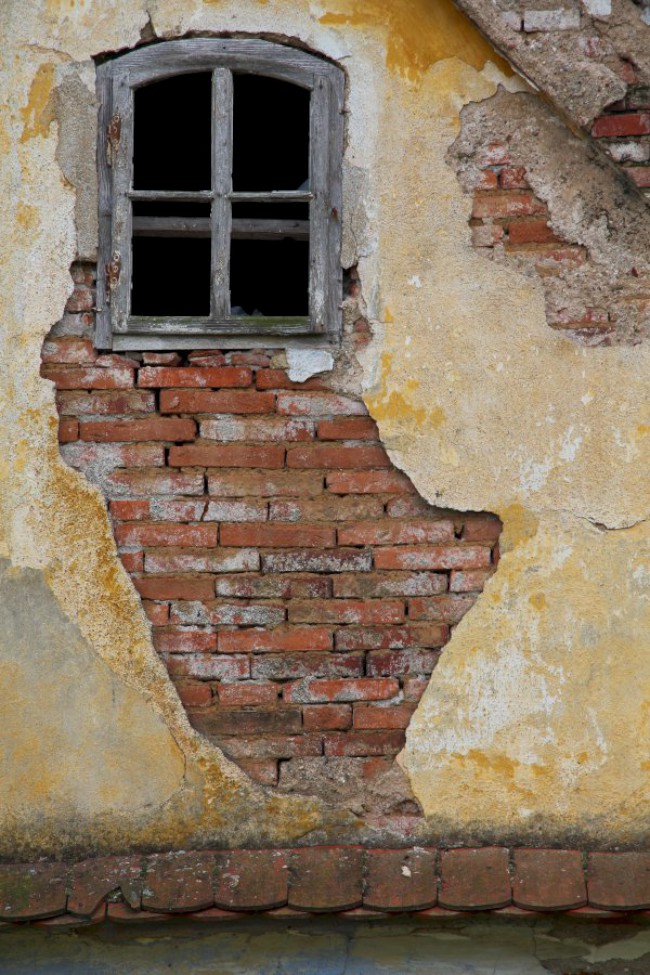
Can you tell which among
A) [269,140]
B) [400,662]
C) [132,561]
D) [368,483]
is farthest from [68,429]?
[269,140]

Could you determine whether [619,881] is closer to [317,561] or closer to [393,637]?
[393,637]

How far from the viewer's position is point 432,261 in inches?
145

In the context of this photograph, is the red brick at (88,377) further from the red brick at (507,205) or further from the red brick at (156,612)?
the red brick at (507,205)

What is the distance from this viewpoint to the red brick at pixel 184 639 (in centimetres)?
367

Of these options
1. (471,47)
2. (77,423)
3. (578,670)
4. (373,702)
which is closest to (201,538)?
(77,423)

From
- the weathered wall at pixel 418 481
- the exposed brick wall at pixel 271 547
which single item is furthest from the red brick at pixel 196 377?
the weathered wall at pixel 418 481

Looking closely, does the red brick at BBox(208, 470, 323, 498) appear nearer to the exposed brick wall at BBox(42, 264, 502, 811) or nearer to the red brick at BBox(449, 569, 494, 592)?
the exposed brick wall at BBox(42, 264, 502, 811)

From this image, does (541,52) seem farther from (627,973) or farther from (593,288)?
(627,973)

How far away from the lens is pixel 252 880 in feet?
11.3

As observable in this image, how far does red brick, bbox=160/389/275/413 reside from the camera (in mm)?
3705

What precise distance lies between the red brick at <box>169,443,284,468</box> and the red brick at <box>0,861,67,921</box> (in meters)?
1.43

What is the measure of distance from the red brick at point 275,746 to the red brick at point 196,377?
49.0 inches

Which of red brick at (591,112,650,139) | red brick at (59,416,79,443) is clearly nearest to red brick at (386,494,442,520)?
red brick at (59,416,79,443)

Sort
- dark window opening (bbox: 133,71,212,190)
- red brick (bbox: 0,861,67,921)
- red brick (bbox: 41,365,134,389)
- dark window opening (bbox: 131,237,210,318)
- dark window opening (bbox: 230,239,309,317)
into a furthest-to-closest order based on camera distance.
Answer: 1. dark window opening (bbox: 131,237,210,318)
2. dark window opening (bbox: 230,239,309,317)
3. dark window opening (bbox: 133,71,212,190)
4. red brick (bbox: 41,365,134,389)
5. red brick (bbox: 0,861,67,921)
